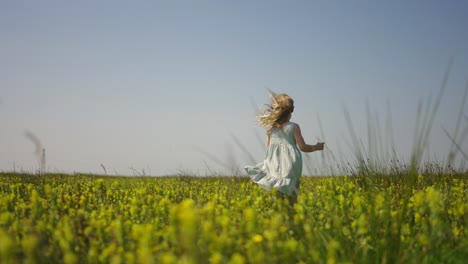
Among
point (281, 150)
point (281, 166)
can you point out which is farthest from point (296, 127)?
point (281, 166)

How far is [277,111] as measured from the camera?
7.75 meters

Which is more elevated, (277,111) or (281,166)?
(277,111)

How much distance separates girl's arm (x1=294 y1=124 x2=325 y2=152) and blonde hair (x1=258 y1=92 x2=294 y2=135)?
0.31 metres

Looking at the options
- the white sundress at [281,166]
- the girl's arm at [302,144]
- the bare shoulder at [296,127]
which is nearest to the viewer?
the girl's arm at [302,144]

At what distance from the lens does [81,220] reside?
14.8 feet

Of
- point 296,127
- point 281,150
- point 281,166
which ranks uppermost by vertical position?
point 296,127

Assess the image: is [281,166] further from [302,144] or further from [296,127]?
[296,127]

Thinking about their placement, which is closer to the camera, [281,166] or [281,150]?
[281,166]

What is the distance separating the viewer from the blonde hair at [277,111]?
7.74 meters

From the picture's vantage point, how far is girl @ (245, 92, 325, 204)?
7215 mm

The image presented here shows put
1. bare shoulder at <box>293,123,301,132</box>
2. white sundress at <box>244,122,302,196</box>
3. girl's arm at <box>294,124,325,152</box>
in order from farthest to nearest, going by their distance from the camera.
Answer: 1. bare shoulder at <box>293,123,301,132</box>
2. white sundress at <box>244,122,302,196</box>
3. girl's arm at <box>294,124,325,152</box>

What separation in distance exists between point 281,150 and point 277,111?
689 mm

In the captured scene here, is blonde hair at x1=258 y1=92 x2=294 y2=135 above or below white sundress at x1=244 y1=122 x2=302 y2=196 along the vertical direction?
above

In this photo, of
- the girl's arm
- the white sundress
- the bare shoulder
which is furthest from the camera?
the bare shoulder
